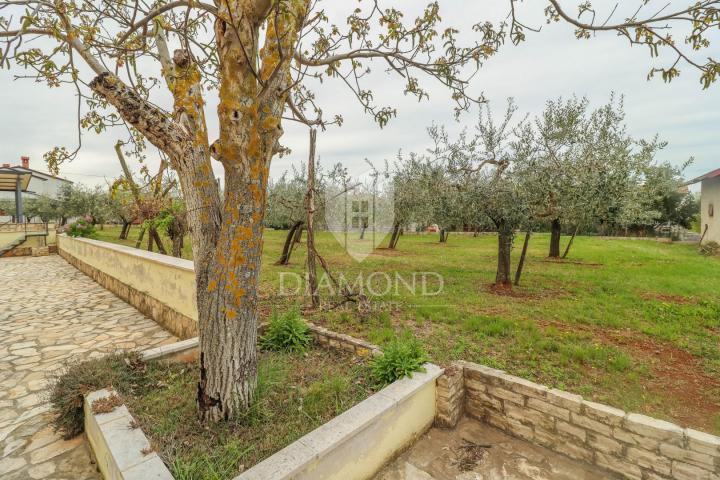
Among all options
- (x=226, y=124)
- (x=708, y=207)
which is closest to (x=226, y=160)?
(x=226, y=124)

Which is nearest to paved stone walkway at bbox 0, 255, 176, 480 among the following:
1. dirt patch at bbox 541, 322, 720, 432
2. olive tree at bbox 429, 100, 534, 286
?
dirt patch at bbox 541, 322, 720, 432

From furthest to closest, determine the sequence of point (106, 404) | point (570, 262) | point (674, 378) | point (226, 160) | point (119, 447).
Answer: point (570, 262)
point (674, 378)
point (106, 404)
point (226, 160)
point (119, 447)

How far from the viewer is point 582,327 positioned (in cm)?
516

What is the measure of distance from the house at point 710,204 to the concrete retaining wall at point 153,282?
22057mm

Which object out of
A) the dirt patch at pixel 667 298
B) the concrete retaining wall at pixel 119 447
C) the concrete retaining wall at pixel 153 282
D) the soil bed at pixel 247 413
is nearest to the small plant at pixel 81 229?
the concrete retaining wall at pixel 153 282

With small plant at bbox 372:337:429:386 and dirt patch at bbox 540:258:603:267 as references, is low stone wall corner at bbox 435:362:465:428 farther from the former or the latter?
dirt patch at bbox 540:258:603:267

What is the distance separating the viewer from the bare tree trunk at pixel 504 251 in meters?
7.43

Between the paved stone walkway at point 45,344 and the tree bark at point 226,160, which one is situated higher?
the tree bark at point 226,160

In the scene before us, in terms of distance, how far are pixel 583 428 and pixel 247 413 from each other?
274 centimetres

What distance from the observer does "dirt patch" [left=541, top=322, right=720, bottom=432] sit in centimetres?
296

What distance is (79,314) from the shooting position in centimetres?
616

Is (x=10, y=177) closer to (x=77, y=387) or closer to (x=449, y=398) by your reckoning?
(x=77, y=387)

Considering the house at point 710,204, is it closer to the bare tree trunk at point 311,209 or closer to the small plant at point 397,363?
the bare tree trunk at point 311,209

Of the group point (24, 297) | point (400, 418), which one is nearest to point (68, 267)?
point (24, 297)
